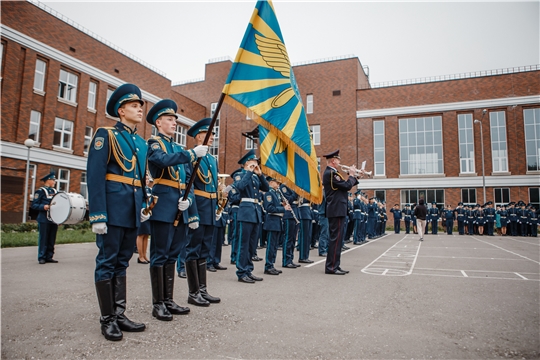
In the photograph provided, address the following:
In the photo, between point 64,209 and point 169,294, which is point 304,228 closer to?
point 169,294

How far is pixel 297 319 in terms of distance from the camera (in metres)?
3.92

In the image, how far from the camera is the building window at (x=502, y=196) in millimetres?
31922

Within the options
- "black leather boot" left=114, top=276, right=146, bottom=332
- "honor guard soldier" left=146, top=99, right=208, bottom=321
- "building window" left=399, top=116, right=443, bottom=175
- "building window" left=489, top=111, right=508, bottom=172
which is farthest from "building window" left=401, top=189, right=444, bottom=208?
"black leather boot" left=114, top=276, right=146, bottom=332

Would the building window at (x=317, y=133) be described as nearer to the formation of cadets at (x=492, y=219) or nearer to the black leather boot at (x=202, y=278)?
the formation of cadets at (x=492, y=219)

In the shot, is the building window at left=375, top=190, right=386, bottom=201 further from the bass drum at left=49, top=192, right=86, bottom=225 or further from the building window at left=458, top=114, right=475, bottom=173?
the bass drum at left=49, top=192, right=86, bottom=225

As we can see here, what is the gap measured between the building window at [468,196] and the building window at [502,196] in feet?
5.64

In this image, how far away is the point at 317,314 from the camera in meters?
4.13

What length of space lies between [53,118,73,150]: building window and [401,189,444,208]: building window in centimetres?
2826

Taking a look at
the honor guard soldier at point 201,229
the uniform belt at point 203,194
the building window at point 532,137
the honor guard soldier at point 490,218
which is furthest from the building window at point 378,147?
the uniform belt at point 203,194

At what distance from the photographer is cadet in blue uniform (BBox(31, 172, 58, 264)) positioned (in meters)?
8.23

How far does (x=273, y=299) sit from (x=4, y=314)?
3.03 meters

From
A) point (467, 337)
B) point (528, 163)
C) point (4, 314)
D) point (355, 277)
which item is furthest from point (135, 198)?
point (528, 163)

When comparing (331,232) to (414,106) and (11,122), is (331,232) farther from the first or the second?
(414,106)

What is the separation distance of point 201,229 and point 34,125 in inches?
921
